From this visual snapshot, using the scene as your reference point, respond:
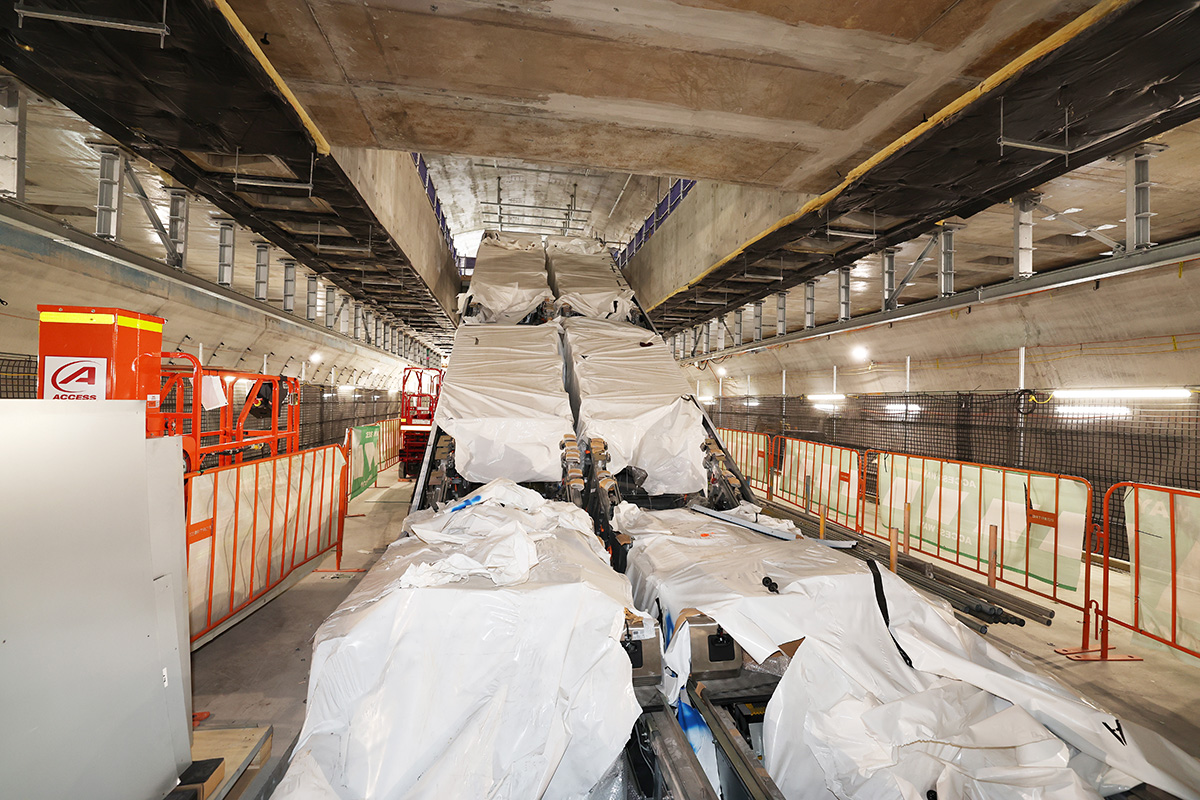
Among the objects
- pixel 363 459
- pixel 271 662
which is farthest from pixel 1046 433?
pixel 363 459

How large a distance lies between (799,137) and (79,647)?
506 centimetres

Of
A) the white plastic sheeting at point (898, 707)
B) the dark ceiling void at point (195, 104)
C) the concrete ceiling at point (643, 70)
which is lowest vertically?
the white plastic sheeting at point (898, 707)

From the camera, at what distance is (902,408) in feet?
33.5

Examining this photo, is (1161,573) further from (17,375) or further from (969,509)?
(17,375)

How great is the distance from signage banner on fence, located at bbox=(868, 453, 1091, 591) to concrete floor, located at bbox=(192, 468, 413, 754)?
6.45m

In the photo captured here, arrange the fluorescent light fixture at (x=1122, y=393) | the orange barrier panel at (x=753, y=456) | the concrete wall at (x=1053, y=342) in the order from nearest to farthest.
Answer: the concrete wall at (x=1053, y=342), the fluorescent light fixture at (x=1122, y=393), the orange barrier panel at (x=753, y=456)

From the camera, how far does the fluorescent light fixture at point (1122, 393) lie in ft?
20.1

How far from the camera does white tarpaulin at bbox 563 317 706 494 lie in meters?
4.54

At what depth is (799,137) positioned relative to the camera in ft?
13.4

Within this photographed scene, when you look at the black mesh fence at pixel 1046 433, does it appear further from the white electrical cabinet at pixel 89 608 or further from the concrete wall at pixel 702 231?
the white electrical cabinet at pixel 89 608

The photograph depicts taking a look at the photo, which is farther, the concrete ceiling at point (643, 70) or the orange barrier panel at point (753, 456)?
the orange barrier panel at point (753, 456)

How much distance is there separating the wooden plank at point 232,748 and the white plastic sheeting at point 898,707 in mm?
1828

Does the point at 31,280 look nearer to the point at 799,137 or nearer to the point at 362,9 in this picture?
the point at 362,9

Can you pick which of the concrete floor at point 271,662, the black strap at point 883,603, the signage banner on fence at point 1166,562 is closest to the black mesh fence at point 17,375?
the concrete floor at point 271,662
